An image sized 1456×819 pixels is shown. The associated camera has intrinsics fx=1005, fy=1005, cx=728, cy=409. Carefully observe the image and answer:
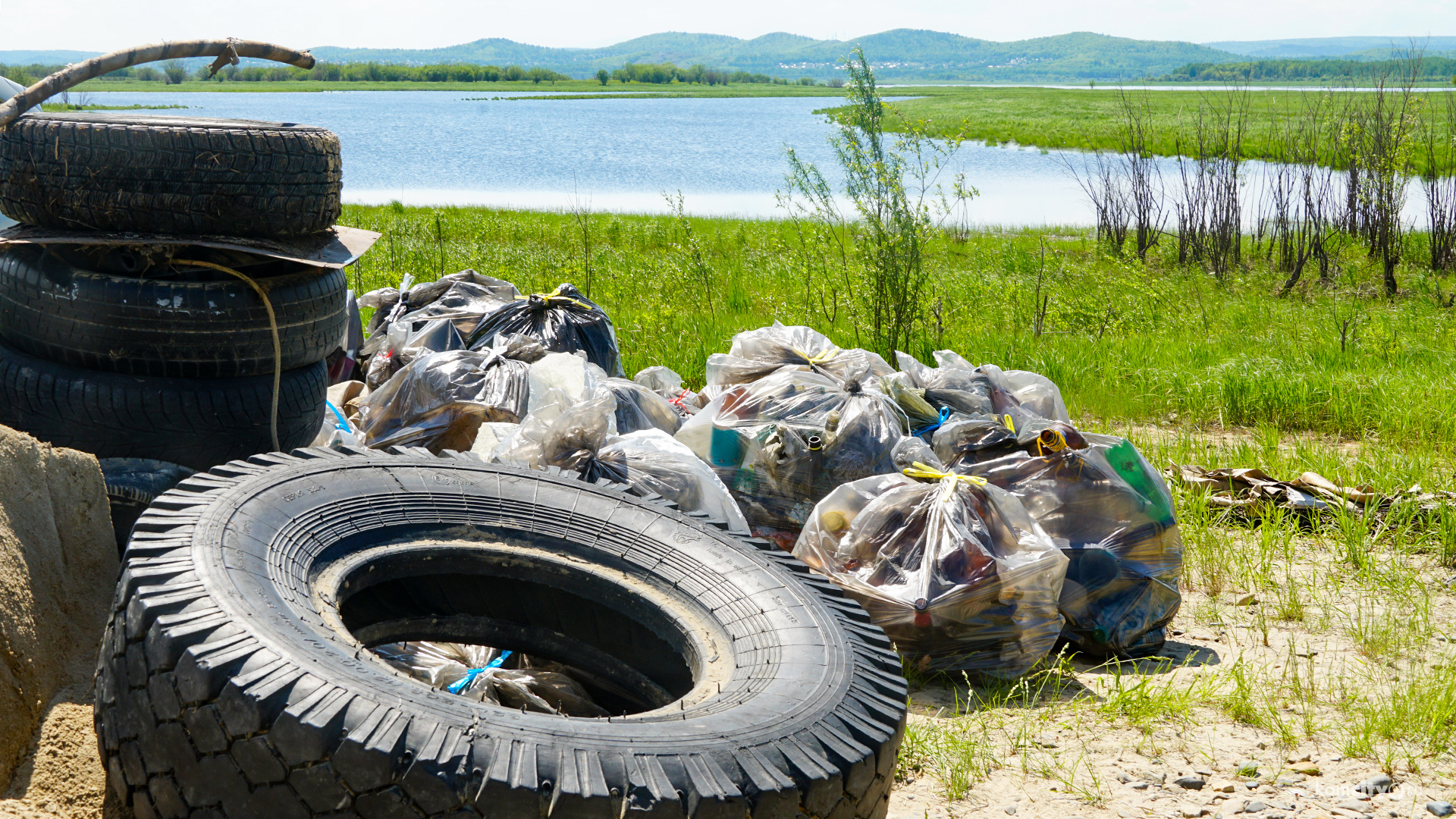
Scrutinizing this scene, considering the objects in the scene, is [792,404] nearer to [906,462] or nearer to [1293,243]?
[906,462]

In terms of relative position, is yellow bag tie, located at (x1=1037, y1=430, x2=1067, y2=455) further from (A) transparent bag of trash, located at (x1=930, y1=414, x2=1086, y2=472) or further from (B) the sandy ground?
(B) the sandy ground

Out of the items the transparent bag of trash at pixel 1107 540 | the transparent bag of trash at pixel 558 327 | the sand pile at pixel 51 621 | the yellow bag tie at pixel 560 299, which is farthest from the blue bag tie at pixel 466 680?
the yellow bag tie at pixel 560 299

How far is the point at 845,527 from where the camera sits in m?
3.39

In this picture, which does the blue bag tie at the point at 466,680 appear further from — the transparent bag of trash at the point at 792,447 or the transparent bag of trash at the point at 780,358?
the transparent bag of trash at the point at 780,358

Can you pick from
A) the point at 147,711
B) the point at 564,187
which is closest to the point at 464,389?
the point at 147,711

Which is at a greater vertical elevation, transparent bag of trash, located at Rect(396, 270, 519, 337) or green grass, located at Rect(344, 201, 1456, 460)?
transparent bag of trash, located at Rect(396, 270, 519, 337)

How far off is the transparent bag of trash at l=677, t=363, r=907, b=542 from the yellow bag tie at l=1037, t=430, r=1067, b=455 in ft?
1.78

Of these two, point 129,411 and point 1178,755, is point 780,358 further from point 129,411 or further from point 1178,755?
point 129,411

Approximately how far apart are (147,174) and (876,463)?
8.42 feet

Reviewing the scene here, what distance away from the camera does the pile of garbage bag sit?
3123 mm

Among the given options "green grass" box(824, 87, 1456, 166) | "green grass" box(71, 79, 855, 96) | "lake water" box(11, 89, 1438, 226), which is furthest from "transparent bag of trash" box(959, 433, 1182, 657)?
"green grass" box(71, 79, 855, 96)

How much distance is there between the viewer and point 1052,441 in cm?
367

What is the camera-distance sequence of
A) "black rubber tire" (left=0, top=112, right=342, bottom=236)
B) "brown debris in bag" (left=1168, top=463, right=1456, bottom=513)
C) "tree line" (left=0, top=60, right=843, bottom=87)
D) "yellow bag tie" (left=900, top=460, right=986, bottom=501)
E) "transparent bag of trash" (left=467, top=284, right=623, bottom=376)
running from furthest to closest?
"tree line" (left=0, top=60, right=843, bottom=87) → "transparent bag of trash" (left=467, top=284, right=623, bottom=376) → "brown debris in bag" (left=1168, top=463, right=1456, bottom=513) → "yellow bag tie" (left=900, top=460, right=986, bottom=501) → "black rubber tire" (left=0, top=112, right=342, bottom=236)

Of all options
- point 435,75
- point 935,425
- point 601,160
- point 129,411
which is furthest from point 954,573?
point 435,75
